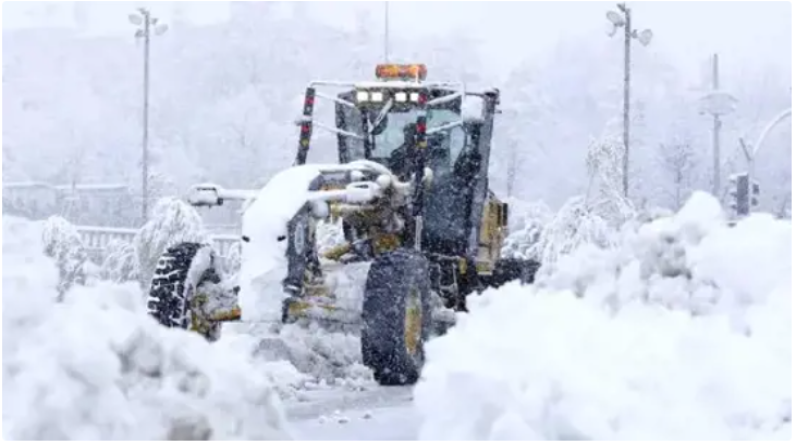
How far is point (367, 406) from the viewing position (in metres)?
8.41

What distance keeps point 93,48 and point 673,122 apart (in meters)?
26.4

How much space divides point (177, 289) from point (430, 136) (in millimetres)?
2825

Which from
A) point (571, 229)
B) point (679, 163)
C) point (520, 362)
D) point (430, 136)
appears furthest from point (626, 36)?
point (520, 362)

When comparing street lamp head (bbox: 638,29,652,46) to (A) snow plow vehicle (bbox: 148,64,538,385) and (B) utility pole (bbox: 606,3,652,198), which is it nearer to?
(B) utility pole (bbox: 606,3,652,198)

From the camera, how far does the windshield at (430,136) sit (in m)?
11.7

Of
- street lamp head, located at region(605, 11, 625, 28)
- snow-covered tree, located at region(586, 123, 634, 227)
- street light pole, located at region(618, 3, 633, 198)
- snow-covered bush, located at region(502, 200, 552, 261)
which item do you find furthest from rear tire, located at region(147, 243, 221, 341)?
street lamp head, located at region(605, 11, 625, 28)

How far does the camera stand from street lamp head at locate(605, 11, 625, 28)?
76.5 feet

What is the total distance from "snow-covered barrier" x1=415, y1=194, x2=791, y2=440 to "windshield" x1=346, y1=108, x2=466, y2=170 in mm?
5102

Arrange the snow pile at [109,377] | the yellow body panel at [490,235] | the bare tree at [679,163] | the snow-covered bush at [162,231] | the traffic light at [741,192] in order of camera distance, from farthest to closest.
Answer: the bare tree at [679,163] < the snow-covered bush at [162,231] < the traffic light at [741,192] < the yellow body panel at [490,235] < the snow pile at [109,377]

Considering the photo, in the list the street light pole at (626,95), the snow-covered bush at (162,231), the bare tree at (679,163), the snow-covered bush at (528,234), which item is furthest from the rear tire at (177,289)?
the bare tree at (679,163)

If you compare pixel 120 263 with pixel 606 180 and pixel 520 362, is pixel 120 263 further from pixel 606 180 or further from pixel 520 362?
pixel 520 362

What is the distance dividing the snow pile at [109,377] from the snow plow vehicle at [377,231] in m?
3.45

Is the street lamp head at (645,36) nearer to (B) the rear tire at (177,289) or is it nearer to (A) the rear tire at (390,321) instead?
(B) the rear tire at (177,289)

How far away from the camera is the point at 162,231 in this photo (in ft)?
85.9
